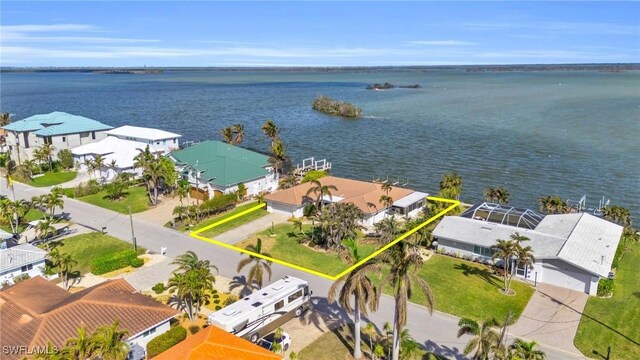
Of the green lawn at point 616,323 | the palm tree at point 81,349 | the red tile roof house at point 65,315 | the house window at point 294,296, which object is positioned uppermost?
the palm tree at point 81,349

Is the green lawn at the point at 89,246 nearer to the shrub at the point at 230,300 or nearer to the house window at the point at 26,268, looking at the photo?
the house window at the point at 26,268

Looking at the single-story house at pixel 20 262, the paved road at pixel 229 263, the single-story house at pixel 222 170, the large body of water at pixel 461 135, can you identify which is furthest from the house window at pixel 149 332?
the large body of water at pixel 461 135

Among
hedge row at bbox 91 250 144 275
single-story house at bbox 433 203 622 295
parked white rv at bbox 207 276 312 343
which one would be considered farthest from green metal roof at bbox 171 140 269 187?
parked white rv at bbox 207 276 312 343

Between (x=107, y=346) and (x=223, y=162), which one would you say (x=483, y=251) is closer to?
(x=107, y=346)

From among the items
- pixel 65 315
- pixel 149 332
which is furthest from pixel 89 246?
pixel 149 332

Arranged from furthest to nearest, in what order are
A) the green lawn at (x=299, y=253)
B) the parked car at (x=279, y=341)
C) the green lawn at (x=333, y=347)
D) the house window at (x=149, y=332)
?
the green lawn at (x=299, y=253)
the parked car at (x=279, y=341)
the house window at (x=149, y=332)
the green lawn at (x=333, y=347)

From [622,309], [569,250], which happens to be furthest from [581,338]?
[569,250]
